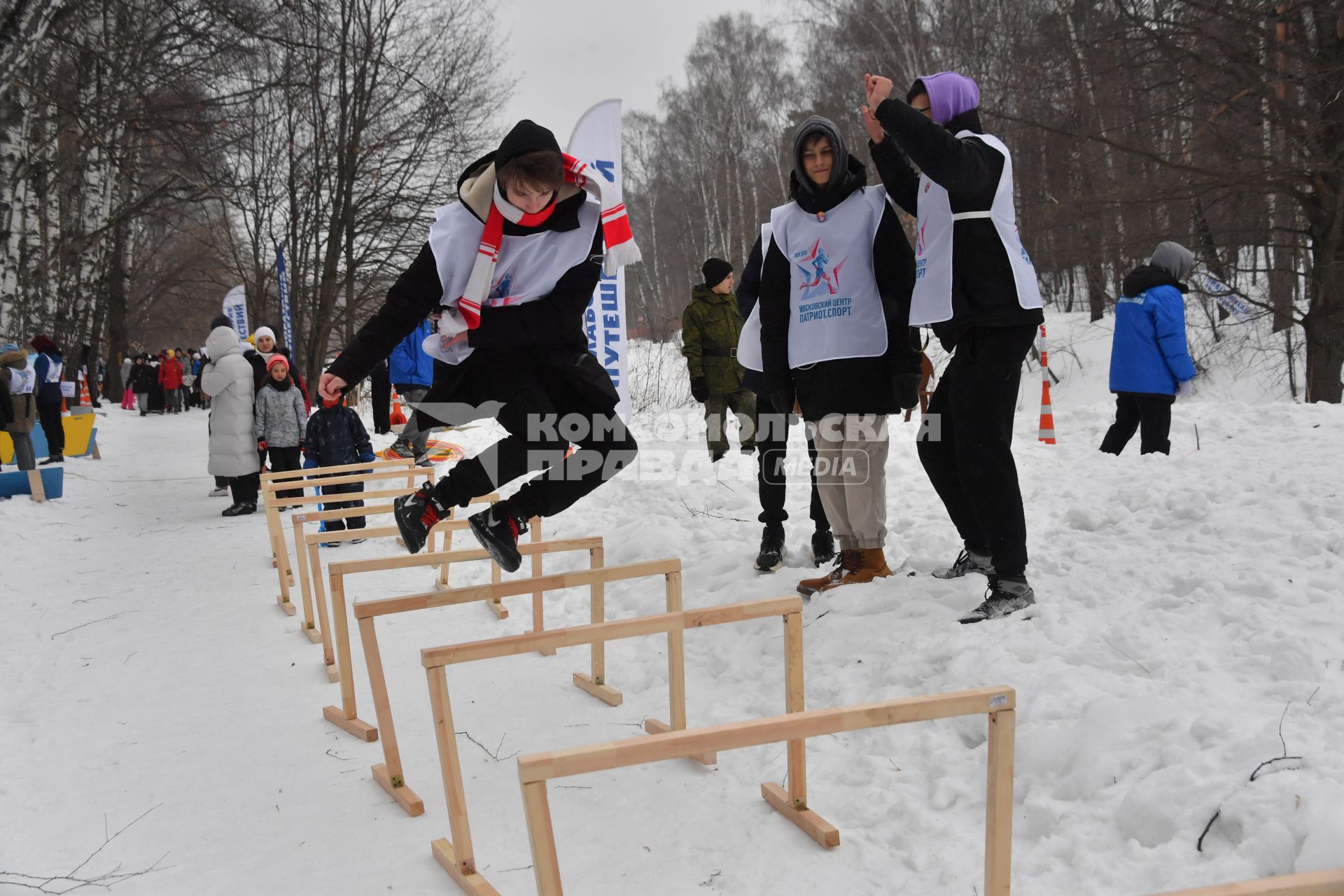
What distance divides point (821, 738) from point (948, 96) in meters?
2.45

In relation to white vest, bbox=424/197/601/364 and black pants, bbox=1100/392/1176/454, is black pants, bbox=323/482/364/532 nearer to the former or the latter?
white vest, bbox=424/197/601/364

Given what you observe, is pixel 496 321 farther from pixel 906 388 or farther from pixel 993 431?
pixel 993 431

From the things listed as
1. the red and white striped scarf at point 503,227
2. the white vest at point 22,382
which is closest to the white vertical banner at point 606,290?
the red and white striped scarf at point 503,227

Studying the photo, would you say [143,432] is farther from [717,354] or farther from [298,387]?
[717,354]

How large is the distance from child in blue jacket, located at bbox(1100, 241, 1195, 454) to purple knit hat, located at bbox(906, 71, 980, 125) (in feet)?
11.1

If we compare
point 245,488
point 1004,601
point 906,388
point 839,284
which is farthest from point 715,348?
point 1004,601

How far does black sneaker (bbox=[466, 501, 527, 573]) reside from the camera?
3182mm

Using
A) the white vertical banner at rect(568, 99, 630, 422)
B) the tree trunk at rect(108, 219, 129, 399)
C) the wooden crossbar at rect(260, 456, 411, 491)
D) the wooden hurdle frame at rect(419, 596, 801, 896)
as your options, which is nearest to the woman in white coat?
the wooden crossbar at rect(260, 456, 411, 491)

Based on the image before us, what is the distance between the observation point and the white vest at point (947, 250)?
132 inches

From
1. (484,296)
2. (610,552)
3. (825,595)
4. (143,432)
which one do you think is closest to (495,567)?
(610,552)

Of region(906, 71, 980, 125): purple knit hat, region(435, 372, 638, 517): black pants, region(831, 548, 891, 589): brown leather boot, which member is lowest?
region(831, 548, 891, 589): brown leather boot

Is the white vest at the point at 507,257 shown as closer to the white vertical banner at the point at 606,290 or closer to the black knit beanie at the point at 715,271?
the black knit beanie at the point at 715,271

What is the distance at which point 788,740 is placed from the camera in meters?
1.80

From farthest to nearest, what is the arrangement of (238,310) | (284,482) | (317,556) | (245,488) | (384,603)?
1. (238,310)
2. (245,488)
3. (284,482)
4. (317,556)
5. (384,603)
